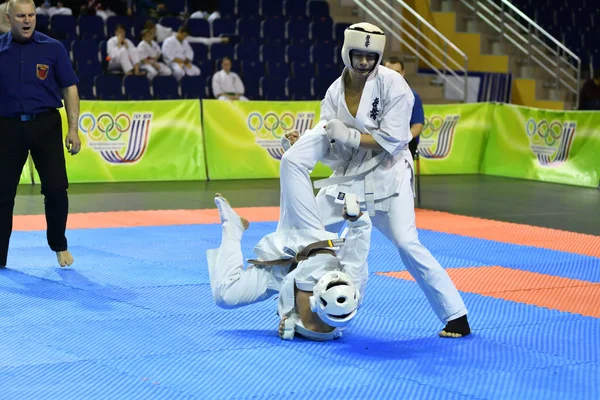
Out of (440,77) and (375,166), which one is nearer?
(375,166)

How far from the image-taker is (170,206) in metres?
11.3

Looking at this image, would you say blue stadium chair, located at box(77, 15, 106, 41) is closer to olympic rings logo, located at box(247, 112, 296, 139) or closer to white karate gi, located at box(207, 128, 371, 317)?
olympic rings logo, located at box(247, 112, 296, 139)

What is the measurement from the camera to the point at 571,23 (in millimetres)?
22203

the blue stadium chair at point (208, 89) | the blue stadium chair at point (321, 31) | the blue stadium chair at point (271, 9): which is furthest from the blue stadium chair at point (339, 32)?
the blue stadium chair at point (208, 89)

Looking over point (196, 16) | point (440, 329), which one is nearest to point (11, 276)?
point (440, 329)

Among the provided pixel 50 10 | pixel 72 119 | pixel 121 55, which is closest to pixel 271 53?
pixel 121 55

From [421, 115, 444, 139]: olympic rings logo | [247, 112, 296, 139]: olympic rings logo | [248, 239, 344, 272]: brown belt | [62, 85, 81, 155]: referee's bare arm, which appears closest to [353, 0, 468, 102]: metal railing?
[421, 115, 444, 139]: olympic rings logo

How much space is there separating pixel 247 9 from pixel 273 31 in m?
0.74

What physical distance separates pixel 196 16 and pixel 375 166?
12.9 metres

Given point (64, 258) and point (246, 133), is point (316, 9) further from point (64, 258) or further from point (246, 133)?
point (64, 258)

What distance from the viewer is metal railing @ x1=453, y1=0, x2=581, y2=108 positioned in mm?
19775

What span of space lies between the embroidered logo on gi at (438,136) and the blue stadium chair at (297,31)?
12.5 feet

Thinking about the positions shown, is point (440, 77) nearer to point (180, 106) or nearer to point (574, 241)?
point (180, 106)

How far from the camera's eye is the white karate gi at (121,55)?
50.1ft
